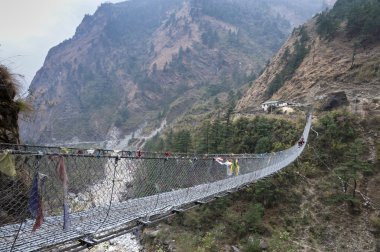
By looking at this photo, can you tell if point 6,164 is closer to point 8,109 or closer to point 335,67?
point 8,109

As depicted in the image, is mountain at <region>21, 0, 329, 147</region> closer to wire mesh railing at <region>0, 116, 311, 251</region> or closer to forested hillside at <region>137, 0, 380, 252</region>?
forested hillside at <region>137, 0, 380, 252</region>

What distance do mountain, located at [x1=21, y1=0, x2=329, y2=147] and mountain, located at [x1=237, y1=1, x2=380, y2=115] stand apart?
26.5 m

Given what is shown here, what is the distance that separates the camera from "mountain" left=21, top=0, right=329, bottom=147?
69375 millimetres

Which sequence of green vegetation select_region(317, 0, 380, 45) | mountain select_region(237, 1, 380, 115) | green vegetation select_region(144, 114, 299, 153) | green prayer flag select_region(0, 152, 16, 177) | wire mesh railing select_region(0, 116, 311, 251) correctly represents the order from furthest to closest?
1. green vegetation select_region(317, 0, 380, 45)
2. mountain select_region(237, 1, 380, 115)
3. green vegetation select_region(144, 114, 299, 153)
4. wire mesh railing select_region(0, 116, 311, 251)
5. green prayer flag select_region(0, 152, 16, 177)

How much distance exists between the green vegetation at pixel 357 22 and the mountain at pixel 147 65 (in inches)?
1103

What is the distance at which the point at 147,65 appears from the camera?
3455 inches

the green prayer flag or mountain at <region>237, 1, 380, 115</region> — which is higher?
mountain at <region>237, 1, 380, 115</region>

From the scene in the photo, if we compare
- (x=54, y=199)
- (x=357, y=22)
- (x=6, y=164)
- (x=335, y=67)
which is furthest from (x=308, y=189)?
(x=357, y=22)

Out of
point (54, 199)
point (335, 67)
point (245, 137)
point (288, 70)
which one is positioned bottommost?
point (245, 137)

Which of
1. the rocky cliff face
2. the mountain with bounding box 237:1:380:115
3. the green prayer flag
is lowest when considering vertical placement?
the green prayer flag

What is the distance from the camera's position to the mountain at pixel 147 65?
2731 inches

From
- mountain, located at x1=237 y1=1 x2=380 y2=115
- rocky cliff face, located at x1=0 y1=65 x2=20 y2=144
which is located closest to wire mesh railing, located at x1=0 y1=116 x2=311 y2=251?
rocky cliff face, located at x1=0 y1=65 x2=20 y2=144

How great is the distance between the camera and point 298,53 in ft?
92.5

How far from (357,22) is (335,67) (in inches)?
169
